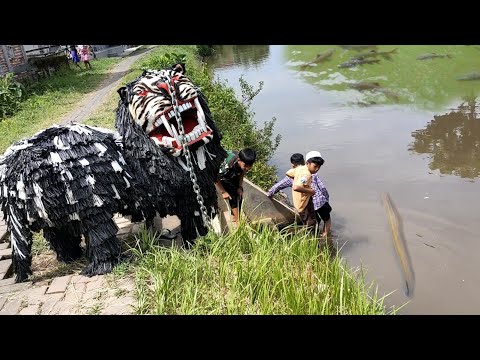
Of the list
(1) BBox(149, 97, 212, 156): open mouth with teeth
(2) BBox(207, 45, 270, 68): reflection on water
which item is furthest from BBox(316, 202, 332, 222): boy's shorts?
(2) BBox(207, 45, 270, 68): reflection on water

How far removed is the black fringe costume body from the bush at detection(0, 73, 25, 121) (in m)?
7.85

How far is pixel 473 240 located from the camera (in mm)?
4527

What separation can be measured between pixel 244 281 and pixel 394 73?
38.8 feet

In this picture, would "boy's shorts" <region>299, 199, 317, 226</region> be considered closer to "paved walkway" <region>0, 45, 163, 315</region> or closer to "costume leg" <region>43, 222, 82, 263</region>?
"paved walkway" <region>0, 45, 163, 315</region>

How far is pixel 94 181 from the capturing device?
2.90m

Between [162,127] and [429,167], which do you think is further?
[429,167]

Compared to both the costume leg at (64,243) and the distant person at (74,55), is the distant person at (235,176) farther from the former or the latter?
the distant person at (74,55)

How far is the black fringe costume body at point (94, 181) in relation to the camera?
2850 mm

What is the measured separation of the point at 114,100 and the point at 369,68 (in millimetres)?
8589

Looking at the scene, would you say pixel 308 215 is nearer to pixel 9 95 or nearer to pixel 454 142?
pixel 454 142

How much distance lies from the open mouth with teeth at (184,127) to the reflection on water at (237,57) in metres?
15.8
